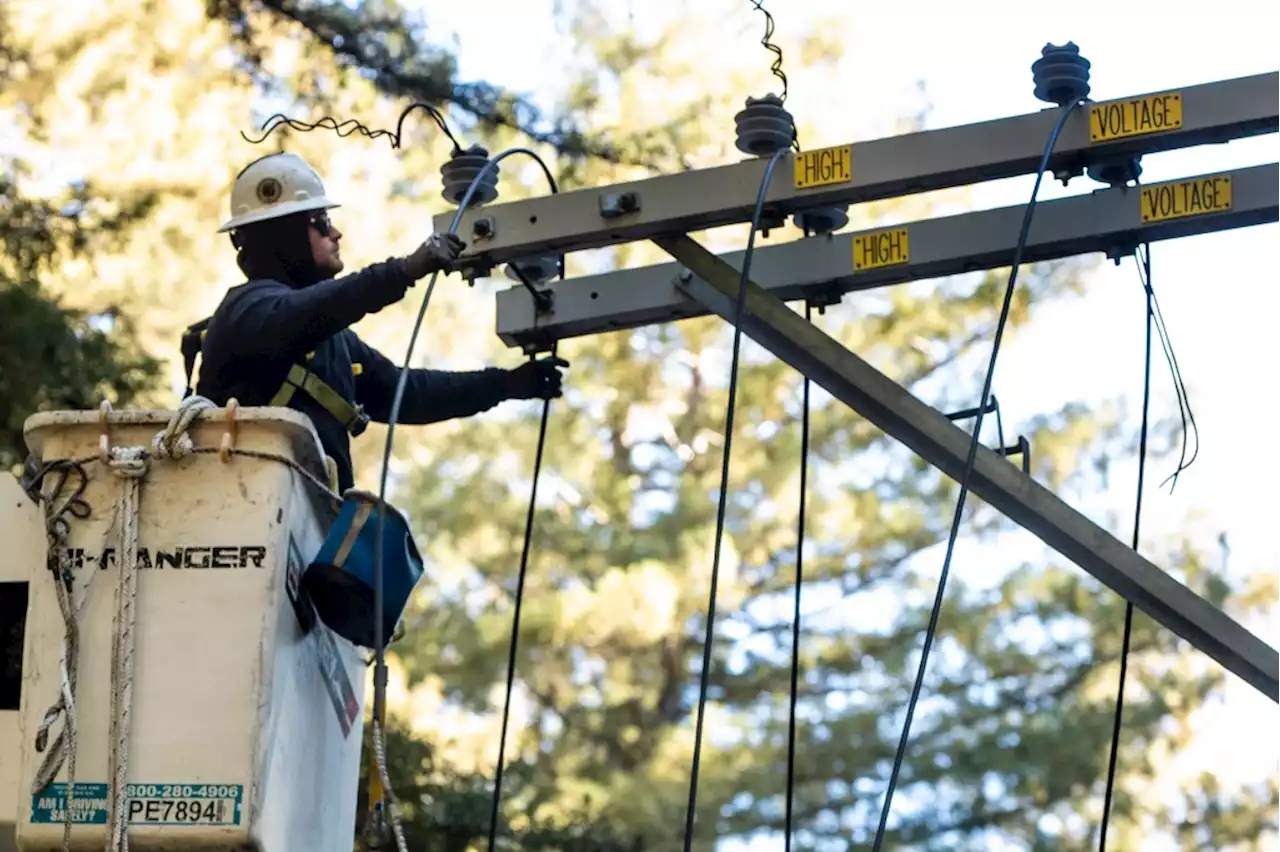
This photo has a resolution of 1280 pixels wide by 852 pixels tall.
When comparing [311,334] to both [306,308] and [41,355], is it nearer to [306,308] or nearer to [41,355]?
[306,308]

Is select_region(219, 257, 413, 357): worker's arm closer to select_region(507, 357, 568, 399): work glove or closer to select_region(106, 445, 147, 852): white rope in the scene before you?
select_region(106, 445, 147, 852): white rope

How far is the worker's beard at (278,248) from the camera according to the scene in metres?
4.62

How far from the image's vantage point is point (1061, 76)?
13.3 ft

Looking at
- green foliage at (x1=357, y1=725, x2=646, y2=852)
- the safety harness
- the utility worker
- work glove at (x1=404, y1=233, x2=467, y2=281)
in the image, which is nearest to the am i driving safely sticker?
the utility worker

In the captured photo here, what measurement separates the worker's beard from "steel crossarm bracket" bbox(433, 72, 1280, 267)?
37 cm

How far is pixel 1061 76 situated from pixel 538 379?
5.11 feet

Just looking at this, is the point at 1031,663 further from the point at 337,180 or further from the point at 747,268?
the point at 747,268

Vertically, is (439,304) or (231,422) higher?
(439,304)

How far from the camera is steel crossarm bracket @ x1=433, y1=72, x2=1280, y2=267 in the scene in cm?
398

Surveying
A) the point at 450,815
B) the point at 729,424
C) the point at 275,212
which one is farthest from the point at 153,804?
the point at 450,815

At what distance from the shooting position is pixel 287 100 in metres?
9.52

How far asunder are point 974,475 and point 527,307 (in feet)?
4.32

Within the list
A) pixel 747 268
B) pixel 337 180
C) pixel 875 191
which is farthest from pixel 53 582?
pixel 337 180

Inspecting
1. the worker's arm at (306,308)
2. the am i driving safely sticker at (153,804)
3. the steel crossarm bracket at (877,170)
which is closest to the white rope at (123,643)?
the am i driving safely sticker at (153,804)
